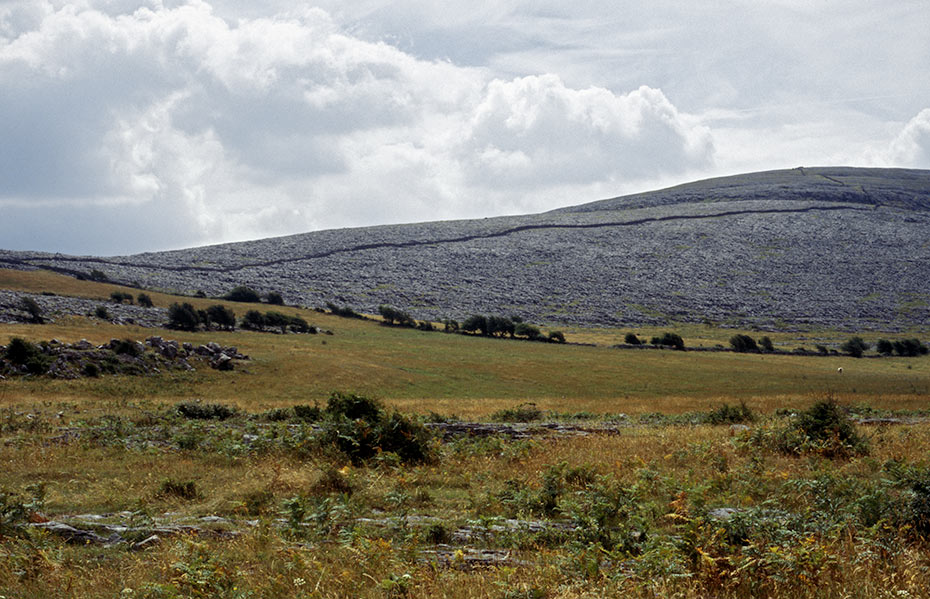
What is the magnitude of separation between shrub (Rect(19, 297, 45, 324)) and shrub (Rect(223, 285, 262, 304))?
35069 millimetres

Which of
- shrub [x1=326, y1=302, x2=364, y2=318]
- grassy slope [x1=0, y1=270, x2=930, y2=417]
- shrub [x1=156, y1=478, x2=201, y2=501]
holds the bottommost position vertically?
grassy slope [x1=0, y1=270, x2=930, y2=417]

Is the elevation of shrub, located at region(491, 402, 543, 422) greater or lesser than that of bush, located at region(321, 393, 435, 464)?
lesser

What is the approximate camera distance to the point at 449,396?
42.3 m

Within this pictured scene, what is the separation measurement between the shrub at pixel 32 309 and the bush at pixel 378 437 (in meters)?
48.3

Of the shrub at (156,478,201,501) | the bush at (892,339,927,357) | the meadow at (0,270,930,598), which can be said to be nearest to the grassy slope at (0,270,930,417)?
the meadow at (0,270,930,598)

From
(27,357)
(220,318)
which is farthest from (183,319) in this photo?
(27,357)

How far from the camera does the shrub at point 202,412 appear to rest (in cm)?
2339

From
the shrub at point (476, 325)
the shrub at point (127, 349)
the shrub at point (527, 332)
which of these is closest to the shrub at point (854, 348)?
the shrub at point (527, 332)

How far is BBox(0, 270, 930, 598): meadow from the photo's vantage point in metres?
6.57

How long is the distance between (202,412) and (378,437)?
11.0 metres

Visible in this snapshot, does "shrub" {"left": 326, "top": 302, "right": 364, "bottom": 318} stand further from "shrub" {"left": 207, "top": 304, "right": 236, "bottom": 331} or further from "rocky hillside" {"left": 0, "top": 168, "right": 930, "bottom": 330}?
"shrub" {"left": 207, "top": 304, "right": 236, "bottom": 331}

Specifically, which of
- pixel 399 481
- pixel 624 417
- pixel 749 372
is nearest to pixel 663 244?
pixel 749 372

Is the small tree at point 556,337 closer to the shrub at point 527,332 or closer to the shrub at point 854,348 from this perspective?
the shrub at point 527,332

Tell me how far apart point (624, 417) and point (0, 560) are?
23873 mm
